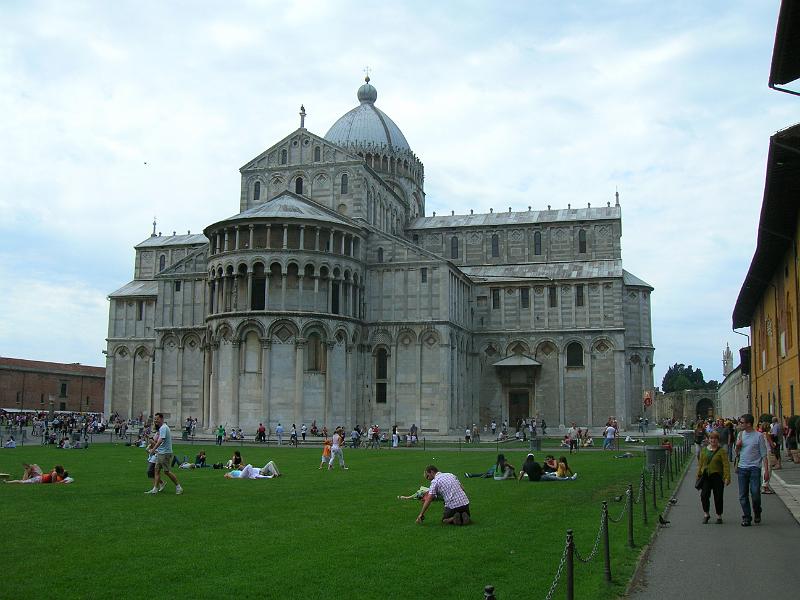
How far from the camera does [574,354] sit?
64938mm

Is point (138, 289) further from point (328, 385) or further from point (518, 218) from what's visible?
point (518, 218)

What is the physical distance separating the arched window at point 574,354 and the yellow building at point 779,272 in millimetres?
16178

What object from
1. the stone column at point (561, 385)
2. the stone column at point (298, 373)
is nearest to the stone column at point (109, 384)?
the stone column at point (298, 373)

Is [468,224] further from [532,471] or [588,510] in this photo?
[588,510]

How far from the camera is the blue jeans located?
1529cm

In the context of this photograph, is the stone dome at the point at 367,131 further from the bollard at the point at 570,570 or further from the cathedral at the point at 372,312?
the bollard at the point at 570,570

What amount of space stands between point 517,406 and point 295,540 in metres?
54.2

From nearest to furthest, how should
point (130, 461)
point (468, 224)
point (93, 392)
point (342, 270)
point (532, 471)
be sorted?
point (532, 471)
point (130, 461)
point (342, 270)
point (468, 224)
point (93, 392)

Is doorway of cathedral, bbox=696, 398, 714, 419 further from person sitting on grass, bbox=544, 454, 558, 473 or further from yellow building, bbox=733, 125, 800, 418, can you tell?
person sitting on grass, bbox=544, 454, 558, 473

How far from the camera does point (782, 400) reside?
107ft

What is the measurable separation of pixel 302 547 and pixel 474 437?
43953 mm

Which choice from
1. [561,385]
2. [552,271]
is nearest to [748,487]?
[561,385]

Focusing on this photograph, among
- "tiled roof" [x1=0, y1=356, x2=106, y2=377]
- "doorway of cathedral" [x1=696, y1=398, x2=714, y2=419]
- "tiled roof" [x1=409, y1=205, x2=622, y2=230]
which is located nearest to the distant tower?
"doorway of cathedral" [x1=696, y1=398, x2=714, y2=419]

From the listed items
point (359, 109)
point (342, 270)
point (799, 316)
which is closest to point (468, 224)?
point (359, 109)
